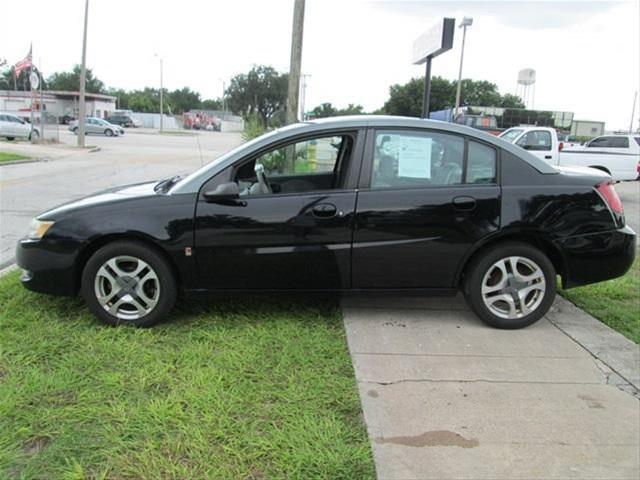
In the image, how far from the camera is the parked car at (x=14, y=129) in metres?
31.1

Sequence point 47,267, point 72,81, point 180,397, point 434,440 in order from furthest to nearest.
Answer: point 72,81 → point 47,267 → point 180,397 → point 434,440

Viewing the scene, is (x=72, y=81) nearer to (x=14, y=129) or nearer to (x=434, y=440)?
(x=14, y=129)

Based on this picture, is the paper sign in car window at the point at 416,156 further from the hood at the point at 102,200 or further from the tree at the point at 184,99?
the tree at the point at 184,99

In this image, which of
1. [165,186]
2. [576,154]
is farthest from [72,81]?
[165,186]

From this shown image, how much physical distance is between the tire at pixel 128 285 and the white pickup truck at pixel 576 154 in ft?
39.9

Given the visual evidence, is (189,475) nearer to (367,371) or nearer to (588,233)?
(367,371)

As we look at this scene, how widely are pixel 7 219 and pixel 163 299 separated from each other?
6.02 metres

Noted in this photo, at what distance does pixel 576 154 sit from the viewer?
1553 cm

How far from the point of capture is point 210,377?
3.45 meters

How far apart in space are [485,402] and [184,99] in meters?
126

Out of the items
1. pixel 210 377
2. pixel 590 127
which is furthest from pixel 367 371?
Result: pixel 590 127

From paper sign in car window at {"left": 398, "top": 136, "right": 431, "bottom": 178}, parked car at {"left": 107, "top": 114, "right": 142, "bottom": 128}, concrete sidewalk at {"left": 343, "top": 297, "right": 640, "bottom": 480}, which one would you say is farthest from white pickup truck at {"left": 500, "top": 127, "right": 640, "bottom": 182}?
parked car at {"left": 107, "top": 114, "right": 142, "bottom": 128}

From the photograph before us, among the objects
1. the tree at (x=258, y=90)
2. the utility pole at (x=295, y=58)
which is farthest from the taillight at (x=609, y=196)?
the tree at (x=258, y=90)

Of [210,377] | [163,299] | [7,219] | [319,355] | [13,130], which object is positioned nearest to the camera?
[210,377]
